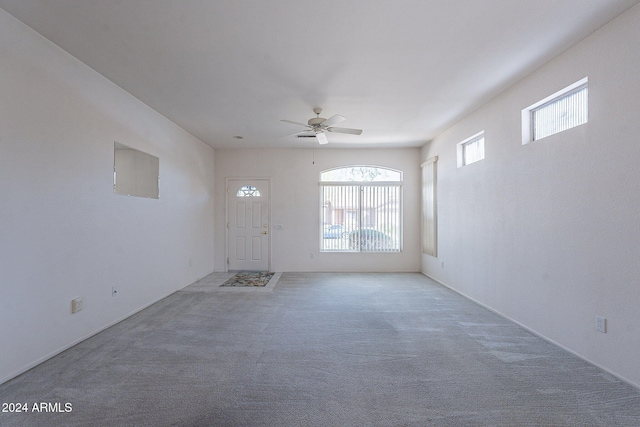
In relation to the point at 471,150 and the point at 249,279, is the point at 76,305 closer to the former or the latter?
the point at 249,279

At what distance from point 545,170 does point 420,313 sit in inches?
82.4

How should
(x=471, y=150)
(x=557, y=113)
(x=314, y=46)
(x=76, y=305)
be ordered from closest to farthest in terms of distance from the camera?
1. (x=314, y=46)
2. (x=76, y=305)
3. (x=557, y=113)
4. (x=471, y=150)

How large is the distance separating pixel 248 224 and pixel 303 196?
1358mm

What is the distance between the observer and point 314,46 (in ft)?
8.45

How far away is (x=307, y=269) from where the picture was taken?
21.2 feet

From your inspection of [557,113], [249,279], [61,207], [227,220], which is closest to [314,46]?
[557,113]

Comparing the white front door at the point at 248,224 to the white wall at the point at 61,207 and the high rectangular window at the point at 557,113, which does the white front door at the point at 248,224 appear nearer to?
the white wall at the point at 61,207

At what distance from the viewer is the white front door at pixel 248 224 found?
21.2 ft

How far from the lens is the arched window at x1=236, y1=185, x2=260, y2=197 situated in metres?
6.53

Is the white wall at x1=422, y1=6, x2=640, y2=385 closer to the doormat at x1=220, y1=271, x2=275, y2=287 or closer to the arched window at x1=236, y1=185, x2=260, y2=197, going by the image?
the doormat at x1=220, y1=271, x2=275, y2=287

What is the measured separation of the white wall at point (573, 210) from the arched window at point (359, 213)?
7.98ft

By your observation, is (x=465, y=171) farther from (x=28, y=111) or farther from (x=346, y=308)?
(x=28, y=111)

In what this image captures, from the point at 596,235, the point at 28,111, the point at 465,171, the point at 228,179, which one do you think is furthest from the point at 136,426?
the point at 228,179

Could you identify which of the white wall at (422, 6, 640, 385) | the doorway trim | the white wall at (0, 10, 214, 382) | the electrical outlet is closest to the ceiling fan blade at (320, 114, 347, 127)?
the white wall at (422, 6, 640, 385)
